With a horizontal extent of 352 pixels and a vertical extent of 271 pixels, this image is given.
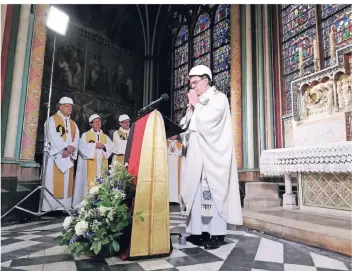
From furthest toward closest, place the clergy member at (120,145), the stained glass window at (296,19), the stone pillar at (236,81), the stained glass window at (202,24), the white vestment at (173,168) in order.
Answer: the stained glass window at (202,24) → the white vestment at (173,168) → the stone pillar at (236,81) → the clergy member at (120,145) → the stained glass window at (296,19)

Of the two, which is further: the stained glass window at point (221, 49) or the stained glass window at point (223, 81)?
the stained glass window at point (221, 49)

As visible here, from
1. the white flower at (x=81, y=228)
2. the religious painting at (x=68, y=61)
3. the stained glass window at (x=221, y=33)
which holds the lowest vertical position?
the white flower at (x=81, y=228)

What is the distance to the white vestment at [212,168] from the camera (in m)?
2.71

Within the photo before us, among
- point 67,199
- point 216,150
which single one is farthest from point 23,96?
point 216,150

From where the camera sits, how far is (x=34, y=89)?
5109mm

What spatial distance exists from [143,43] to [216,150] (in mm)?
9684

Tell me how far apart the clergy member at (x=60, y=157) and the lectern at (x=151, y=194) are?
130 inches

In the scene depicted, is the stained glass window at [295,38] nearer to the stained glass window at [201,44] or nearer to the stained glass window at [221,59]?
the stained glass window at [221,59]

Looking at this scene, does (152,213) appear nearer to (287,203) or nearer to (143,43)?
(287,203)

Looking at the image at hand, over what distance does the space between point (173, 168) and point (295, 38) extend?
14.6 ft

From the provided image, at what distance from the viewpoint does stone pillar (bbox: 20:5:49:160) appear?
4.92 m

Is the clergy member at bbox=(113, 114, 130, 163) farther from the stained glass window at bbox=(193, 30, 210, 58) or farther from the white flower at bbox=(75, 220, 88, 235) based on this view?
the white flower at bbox=(75, 220, 88, 235)

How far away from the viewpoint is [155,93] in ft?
36.3

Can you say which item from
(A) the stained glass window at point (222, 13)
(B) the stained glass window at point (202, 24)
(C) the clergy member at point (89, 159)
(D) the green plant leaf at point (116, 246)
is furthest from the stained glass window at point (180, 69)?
(D) the green plant leaf at point (116, 246)
